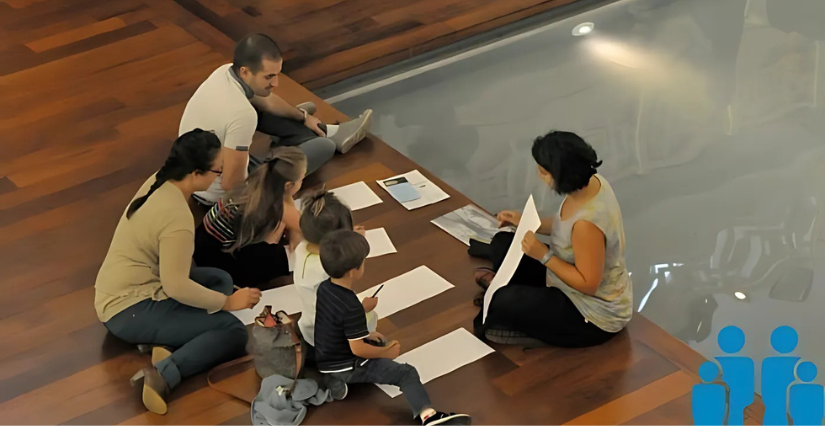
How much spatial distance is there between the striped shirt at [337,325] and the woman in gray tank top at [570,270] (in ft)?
1.77

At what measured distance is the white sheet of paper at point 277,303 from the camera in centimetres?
331

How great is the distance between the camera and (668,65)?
5168mm

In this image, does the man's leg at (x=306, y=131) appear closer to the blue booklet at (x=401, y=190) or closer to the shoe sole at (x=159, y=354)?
the blue booklet at (x=401, y=190)

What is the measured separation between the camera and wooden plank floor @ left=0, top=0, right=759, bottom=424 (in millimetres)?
2953

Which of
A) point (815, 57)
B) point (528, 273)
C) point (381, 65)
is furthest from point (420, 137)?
point (815, 57)

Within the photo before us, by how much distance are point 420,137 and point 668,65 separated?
151 cm

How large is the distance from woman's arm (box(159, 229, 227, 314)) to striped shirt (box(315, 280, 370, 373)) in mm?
395

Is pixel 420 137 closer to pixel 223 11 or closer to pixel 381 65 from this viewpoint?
pixel 381 65

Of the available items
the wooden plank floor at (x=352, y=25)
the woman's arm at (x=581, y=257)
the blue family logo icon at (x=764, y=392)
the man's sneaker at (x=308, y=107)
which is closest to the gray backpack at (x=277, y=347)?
the woman's arm at (x=581, y=257)

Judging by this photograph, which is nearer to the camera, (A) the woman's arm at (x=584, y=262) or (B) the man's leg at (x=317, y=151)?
(A) the woman's arm at (x=584, y=262)

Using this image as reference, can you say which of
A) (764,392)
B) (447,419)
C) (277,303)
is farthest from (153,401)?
(764,392)

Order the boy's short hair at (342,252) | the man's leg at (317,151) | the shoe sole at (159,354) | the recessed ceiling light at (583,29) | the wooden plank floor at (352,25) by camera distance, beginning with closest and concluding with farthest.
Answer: the boy's short hair at (342,252)
the shoe sole at (159,354)
the man's leg at (317,151)
the wooden plank floor at (352,25)
the recessed ceiling light at (583,29)

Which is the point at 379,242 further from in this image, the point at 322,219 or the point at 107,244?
the point at 107,244

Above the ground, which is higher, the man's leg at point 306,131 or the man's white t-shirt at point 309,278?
the man's white t-shirt at point 309,278
